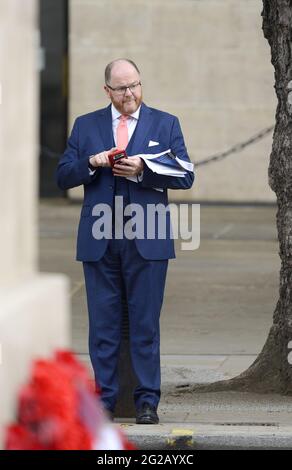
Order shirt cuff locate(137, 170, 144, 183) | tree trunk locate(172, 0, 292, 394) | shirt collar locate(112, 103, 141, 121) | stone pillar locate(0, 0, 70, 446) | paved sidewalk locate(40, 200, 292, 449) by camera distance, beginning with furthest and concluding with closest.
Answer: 1. tree trunk locate(172, 0, 292, 394)
2. shirt collar locate(112, 103, 141, 121)
3. paved sidewalk locate(40, 200, 292, 449)
4. shirt cuff locate(137, 170, 144, 183)
5. stone pillar locate(0, 0, 70, 446)

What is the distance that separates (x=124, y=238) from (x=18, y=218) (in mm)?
3862

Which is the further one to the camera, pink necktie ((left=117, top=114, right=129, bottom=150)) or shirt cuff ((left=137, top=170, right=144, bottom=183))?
pink necktie ((left=117, top=114, right=129, bottom=150))

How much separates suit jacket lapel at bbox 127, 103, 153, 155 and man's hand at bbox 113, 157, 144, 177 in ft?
0.70

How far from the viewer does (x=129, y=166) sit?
6.54 m

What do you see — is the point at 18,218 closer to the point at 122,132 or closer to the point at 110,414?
the point at 122,132

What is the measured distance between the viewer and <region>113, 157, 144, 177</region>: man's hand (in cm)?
654

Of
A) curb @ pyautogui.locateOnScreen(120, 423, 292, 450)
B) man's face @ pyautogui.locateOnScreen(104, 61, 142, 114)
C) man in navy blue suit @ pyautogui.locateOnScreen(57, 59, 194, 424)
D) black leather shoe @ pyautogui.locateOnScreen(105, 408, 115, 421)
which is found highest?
man's face @ pyautogui.locateOnScreen(104, 61, 142, 114)

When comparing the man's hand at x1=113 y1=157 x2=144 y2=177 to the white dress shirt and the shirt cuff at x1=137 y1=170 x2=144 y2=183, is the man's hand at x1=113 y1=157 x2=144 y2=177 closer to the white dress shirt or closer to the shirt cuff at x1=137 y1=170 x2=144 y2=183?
the shirt cuff at x1=137 y1=170 x2=144 y2=183

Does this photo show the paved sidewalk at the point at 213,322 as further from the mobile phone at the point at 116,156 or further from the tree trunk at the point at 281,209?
the mobile phone at the point at 116,156

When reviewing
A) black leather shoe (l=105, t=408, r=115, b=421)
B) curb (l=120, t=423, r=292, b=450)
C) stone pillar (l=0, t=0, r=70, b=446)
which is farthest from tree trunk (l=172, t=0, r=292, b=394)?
stone pillar (l=0, t=0, r=70, b=446)

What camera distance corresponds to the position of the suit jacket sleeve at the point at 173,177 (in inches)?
262

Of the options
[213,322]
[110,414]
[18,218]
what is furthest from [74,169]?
[213,322]

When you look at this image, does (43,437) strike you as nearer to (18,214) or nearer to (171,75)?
(18,214)
